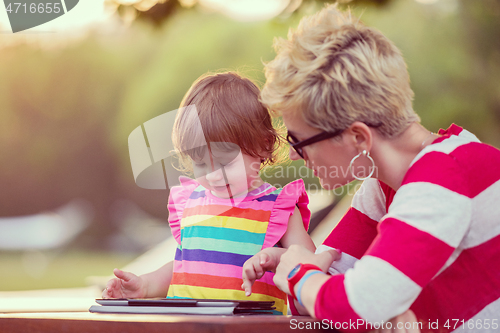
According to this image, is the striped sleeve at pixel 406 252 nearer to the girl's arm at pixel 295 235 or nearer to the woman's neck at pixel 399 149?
the woman's neck at pixel 399 149

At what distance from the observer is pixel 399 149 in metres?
0.92

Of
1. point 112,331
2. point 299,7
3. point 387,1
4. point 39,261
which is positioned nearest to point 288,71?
point 112,331

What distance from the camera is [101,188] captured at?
4312 mm

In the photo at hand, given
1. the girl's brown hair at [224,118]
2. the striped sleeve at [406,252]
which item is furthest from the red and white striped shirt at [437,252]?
the girl's brown hair at [224,118]

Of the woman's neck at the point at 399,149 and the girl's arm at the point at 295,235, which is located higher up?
the woman's neck at the point at 399,149

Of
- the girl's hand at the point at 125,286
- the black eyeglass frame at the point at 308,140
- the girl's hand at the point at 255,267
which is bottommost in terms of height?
the girl's hand at the point at 125,286

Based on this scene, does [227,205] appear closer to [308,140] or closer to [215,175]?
[215,175]

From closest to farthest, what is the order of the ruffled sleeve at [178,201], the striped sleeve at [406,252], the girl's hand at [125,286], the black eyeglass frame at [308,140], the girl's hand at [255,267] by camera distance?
the striped sleeve at [406,252] < the black eyeglass frame at [308,140] < the girl's hand at [255,267] < the girl's hand at [125,286] < the ruffled sleeve at [178,201]

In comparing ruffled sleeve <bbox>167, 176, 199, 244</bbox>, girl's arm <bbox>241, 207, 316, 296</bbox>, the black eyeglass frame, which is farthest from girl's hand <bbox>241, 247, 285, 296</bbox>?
ruffled sleeve <bbox>167, 176, 199, 244</bbox>

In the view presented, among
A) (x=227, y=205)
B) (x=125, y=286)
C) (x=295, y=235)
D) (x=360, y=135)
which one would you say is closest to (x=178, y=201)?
(x=227, y=205)

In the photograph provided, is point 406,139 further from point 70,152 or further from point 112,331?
point 70,152

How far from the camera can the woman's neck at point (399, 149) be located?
2.99ft

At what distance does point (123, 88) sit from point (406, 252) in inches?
169

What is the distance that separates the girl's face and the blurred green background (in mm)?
2522
